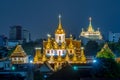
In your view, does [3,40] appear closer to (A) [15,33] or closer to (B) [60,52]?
(A) [15,33]

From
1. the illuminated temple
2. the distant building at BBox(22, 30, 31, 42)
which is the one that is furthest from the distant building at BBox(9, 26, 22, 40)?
the illuminated temple

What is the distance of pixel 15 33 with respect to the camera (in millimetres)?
102562

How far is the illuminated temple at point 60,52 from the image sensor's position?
4925cm

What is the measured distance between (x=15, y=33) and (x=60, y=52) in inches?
2047

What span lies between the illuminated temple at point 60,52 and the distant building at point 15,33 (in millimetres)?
45837

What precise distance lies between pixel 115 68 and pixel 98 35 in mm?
54666

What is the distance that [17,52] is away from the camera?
50344 mm

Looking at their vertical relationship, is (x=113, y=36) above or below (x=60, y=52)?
above

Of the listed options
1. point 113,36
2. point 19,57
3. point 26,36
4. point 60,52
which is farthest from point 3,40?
point 19,57

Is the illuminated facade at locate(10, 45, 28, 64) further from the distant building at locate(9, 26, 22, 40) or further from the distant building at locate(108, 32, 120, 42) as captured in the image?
the distant building at locate(9, 26, 22, 40)

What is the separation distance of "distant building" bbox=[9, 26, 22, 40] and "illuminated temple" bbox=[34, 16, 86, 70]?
4584 cm

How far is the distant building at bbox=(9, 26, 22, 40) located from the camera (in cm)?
10019

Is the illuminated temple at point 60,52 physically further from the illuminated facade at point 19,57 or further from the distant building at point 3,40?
the distant building at point 3,40

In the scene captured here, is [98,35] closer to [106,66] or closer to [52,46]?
[52,46]
